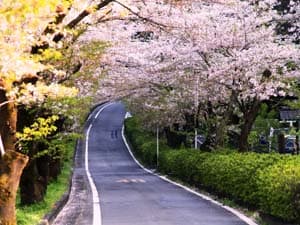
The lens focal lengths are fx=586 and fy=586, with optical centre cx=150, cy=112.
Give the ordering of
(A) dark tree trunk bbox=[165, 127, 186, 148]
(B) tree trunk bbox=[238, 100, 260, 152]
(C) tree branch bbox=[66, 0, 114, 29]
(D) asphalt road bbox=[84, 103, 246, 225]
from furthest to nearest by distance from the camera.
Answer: (A) dark tree trunk bbox=[165, 127, 186, 148] → (B) tree trunk bbox=[238, 100, 260, 152] → (D) asphalt road bbox=[84, 103, 246, 225] → (C) tree branch bbox=[66, 0, 114, 29]

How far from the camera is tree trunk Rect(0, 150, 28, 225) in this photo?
30.8 feet

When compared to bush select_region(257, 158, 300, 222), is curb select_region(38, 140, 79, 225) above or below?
below

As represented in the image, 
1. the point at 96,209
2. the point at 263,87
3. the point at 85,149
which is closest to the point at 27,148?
the point at 96,209

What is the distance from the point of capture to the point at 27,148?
53.6 ft

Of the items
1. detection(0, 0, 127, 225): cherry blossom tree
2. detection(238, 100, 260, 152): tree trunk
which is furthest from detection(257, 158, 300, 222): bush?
detection(238, 100, 260, 152): tree trunk

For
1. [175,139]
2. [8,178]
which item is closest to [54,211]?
[8,178]

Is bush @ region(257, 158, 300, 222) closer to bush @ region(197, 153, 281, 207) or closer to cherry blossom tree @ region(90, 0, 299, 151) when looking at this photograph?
bush @ region(197, 153, 281, 207)

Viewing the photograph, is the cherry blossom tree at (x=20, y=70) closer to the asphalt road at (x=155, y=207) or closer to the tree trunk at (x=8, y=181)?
the tree trunk at (x=8, y=181)

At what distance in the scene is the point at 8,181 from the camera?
370 inches

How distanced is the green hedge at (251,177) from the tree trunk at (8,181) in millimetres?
4932

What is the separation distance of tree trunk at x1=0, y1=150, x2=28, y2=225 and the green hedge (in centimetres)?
493

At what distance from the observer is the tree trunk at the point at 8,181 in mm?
9375

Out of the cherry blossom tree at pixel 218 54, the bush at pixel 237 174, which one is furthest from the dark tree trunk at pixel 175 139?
the bush at pixel 237 174

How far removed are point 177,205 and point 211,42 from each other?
22.3 feet
